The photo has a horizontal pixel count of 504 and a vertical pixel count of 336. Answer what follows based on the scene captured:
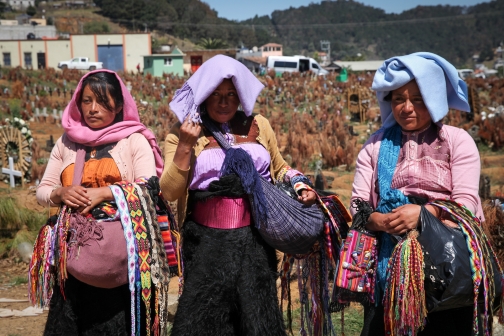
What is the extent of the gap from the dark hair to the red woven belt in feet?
2.14

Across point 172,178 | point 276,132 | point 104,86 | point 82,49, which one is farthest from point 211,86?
point 82,49

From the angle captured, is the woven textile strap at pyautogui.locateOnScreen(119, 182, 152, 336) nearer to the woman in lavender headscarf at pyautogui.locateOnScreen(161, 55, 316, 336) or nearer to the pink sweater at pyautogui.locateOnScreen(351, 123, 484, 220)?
the woman in lavender headscarf at pyautogui.locateOnScreen(161, 55, 316, 336)

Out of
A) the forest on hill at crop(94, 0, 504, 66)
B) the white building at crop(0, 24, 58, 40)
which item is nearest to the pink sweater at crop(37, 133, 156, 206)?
the white building at crop(0, 24, 58, 40)

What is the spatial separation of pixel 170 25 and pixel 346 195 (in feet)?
285

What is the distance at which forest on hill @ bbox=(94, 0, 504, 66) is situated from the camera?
3644 inches

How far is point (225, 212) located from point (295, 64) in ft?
139

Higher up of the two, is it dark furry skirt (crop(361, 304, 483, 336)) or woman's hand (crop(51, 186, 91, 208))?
woman's hand (crop(51, 186, 91, 208))

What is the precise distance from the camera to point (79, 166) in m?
2.67

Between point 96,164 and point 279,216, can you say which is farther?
point 96,164

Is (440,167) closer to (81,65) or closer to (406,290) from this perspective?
(406,290)

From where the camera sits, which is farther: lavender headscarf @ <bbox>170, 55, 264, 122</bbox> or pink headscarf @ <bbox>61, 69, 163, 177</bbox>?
pink headscarf @ <bbox>61, 69, 163, 177</bbox>

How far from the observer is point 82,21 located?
3364 inches

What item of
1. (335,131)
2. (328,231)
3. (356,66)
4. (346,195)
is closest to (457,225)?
(328,231)

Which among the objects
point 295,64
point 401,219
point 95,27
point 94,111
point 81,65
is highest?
point 94,111
